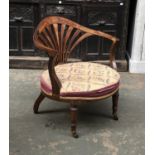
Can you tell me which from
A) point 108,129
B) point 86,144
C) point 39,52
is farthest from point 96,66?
point 39,52

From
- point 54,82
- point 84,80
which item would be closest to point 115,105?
point 84,80

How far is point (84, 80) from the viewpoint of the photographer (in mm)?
2330

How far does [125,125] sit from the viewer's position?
2480 millimetres

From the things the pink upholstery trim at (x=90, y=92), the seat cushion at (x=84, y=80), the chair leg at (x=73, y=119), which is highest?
the seat cushion at (x=84, y=80)

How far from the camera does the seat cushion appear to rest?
2.20 meters

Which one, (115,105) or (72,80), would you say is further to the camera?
(115,105)

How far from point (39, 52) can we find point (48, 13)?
17.9 inches

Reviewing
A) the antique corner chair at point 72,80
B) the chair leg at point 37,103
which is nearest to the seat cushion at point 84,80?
the antique corner chair at point 72,80

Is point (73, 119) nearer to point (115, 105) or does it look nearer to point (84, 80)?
→ point (84, 80)

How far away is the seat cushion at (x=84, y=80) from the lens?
86.7 inches

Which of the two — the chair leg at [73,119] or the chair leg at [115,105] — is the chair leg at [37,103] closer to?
the chair leg at [73,119]
